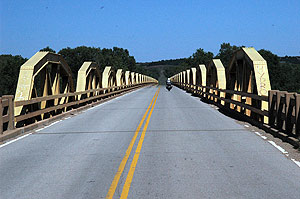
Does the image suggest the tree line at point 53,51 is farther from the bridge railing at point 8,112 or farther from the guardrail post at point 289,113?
the guardrail post at point 289,113

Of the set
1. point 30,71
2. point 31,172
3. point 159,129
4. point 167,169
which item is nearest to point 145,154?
point 167,169

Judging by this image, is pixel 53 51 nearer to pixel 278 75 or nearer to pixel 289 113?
pixel 278 75

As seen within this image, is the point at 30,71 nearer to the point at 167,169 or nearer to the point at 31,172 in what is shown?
the point at 31,172

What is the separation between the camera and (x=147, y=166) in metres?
7.00

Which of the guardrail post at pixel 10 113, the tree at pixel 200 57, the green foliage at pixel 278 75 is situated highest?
the tree at pixel 200 57

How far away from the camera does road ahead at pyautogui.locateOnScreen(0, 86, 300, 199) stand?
547 centimetres

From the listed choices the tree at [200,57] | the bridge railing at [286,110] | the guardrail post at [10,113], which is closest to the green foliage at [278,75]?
the tree at [200,57]

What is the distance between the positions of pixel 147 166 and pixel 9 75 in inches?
3853

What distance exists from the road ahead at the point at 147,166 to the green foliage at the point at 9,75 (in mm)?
87043

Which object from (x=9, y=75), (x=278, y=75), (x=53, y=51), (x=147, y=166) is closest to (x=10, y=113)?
(x=147, y=166)

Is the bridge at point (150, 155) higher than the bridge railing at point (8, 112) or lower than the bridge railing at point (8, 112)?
lower

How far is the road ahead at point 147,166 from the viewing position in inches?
215

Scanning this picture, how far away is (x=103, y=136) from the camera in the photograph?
10.8 meters

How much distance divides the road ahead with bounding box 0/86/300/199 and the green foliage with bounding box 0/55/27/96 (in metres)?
87.0
